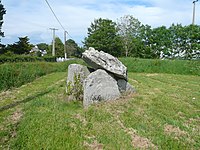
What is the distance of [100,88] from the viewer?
4152 mm

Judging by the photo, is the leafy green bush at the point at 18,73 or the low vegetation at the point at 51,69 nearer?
the leafy green bush at the point at 18,73

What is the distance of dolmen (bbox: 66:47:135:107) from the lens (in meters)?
4.14

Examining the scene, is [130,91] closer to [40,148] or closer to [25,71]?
[40,148]

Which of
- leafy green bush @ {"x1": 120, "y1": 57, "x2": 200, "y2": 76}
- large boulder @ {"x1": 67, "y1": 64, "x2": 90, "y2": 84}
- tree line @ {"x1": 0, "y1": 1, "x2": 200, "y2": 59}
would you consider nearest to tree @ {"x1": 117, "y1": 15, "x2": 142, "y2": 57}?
tree line @ {"x1": 0, "y1": 1, "x2": 200, "y2": 59}

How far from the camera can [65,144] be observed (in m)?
2.51

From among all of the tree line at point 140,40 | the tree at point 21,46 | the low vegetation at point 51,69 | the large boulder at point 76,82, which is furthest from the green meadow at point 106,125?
the tree at point 21,46

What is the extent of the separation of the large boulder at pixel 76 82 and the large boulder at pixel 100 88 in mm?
498

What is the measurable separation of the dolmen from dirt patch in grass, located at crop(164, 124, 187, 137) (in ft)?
4.80

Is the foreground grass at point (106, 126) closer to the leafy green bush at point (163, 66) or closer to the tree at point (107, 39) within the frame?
the leafy green bush at point (163, 66)

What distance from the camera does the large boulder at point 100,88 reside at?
410cm

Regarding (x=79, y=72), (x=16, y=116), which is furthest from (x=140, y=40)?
(x=16, y=116)

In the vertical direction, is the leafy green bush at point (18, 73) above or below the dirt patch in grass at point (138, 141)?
above

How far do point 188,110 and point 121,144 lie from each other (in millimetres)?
1974

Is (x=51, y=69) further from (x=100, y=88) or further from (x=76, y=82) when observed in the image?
(x=100, y=88)
